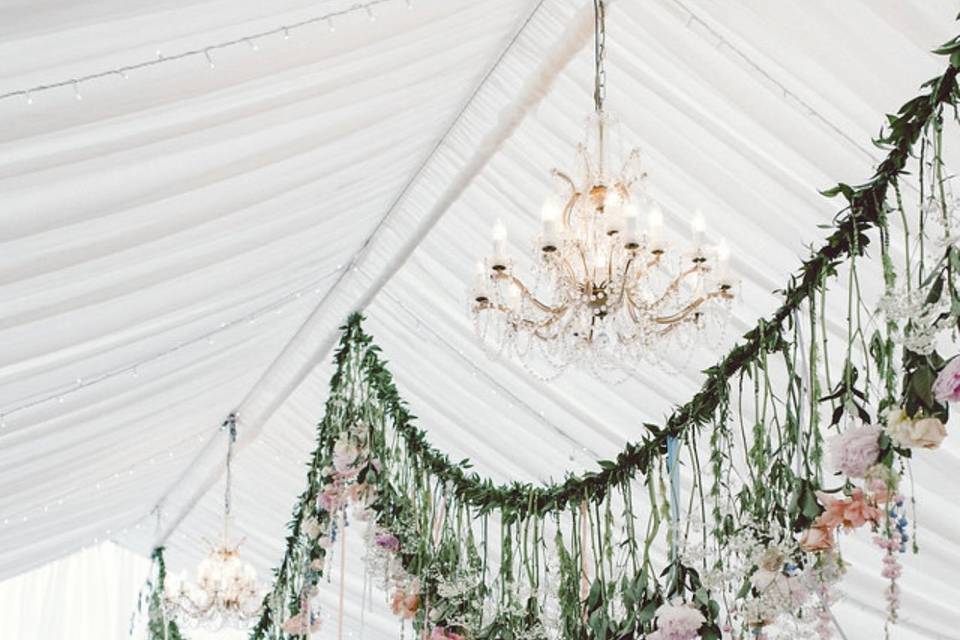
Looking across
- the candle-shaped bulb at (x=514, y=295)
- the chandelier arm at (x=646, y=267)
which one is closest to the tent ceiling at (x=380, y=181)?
the chandelier arm at (x=646, y=267)

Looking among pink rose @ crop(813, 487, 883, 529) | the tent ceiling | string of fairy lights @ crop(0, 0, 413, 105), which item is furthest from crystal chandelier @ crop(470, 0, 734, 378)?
pink rose @ crop(813, 487, 883, 529)

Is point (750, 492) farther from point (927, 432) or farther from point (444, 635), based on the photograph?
point (444, 635)

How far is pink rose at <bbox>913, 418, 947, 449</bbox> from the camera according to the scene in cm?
179

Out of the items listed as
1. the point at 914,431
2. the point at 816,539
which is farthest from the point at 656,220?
the point at 914,431

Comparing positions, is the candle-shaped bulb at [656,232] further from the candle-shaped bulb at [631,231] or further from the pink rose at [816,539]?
the pink rose at [816,539]

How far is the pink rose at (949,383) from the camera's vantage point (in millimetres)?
1701

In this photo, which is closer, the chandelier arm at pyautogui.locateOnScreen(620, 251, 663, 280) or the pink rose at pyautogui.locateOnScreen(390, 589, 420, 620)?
the pink rose at pyautogui.locateOnScreen(390, 589, 420, 620)

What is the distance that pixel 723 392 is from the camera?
8.13ft

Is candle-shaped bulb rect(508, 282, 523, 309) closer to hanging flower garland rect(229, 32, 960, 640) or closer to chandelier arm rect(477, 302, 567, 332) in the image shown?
chandelier arm rect(477, 302, 567, 332)

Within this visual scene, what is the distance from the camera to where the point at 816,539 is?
2.04 metres

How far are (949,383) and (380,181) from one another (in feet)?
9.91

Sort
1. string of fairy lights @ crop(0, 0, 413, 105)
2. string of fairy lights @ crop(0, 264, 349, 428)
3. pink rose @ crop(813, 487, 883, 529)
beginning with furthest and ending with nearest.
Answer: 1. string of fairy lights @ crop(0, 264, 349, 428)
2. string of fairy lights @ crop(0, 0, 413, 105)
3. pink rose @ crop(813, 487, 883, 529)

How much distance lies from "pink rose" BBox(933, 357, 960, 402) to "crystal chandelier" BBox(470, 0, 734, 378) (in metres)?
1.91

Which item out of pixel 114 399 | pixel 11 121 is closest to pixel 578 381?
pixel 114 399
